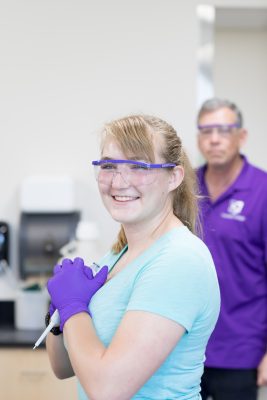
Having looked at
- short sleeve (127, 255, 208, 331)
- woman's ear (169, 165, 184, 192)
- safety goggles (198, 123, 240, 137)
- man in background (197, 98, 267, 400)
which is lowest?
man in background (197, 98, 267, 400)

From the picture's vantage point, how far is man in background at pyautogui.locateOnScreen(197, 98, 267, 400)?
212 centimetres

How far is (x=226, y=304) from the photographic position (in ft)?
7.05

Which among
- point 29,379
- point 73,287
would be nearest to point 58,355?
point 73,287

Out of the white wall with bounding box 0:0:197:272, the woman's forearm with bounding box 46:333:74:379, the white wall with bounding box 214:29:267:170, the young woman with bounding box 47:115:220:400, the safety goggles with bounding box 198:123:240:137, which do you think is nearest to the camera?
the young woman with bounding box 47:115:220:400

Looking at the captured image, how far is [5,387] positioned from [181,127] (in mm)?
1266

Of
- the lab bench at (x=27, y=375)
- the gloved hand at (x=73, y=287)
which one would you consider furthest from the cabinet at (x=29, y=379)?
the gloved hand at (x=73, y=287)

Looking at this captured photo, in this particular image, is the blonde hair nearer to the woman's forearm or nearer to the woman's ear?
the woman's ear

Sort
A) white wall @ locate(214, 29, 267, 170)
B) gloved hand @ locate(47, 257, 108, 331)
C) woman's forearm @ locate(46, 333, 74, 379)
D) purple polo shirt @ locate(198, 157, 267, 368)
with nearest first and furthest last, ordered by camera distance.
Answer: gloved hand @ locate(47, 257, 108, 331)
woman's forearm @ locate(46, 333, 74, 379)
purple polo shirt @ locate(198, 157, 267, 368)
white wall @ locate(214, 29, 267, 170)

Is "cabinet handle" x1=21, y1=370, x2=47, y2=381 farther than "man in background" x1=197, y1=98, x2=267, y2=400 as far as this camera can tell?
Yes

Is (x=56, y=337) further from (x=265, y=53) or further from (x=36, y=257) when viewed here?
(x=265, y=53)

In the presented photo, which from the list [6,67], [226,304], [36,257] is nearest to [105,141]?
[226,304]

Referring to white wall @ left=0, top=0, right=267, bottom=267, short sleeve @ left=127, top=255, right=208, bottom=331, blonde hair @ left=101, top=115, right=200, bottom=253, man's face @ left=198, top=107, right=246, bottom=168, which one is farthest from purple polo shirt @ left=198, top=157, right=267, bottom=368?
short sleeve @ left=127, top=255, right=208, bottom=331

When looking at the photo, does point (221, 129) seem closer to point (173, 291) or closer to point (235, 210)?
point (235, 210)

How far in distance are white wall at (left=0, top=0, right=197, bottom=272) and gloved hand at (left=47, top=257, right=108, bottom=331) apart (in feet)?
4.35
